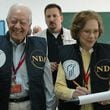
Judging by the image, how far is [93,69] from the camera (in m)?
1.71

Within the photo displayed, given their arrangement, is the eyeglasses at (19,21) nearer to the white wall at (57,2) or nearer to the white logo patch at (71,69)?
the white logo patch at (71,69)

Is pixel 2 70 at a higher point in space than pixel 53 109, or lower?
higher

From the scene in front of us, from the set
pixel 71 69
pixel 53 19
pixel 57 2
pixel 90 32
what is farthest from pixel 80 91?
pixel 57 2

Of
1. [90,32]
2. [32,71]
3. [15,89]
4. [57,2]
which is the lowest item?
[15,89]

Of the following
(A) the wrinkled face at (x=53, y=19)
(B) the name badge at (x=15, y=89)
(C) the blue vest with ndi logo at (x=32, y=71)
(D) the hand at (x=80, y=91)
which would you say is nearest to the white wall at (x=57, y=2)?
(A) the wrinkled face at (x=53, y=19)

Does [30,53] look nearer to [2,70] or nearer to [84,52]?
[2,70]

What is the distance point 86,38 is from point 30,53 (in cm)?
40

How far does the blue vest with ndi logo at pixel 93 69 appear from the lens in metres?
1.69

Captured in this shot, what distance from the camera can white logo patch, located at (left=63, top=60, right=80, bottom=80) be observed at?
67.1 inches

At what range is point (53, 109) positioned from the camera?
1.95 metres

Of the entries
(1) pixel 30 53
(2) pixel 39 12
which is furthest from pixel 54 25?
(2) pixel 39 12

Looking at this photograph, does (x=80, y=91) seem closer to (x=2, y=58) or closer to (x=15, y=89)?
(x=15, y=89)

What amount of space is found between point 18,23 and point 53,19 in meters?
1.29

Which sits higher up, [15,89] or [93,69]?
[93,69]
